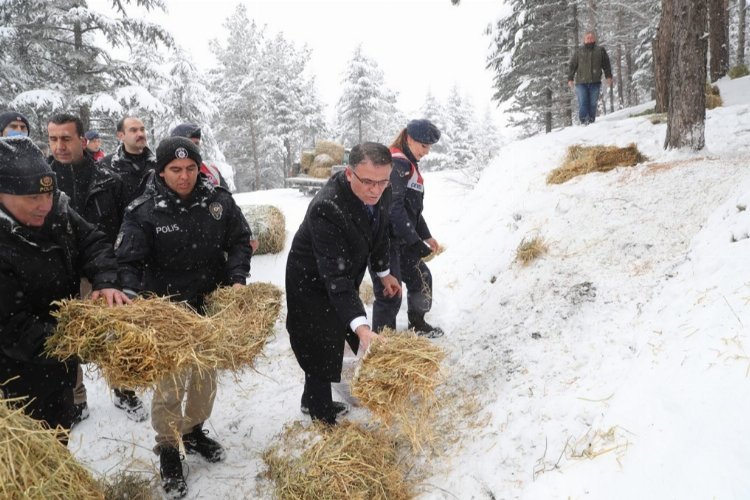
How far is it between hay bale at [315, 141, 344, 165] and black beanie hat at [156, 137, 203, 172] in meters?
20.0

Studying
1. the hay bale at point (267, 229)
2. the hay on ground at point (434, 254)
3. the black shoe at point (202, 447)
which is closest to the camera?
the black shoe at point (202, 447)

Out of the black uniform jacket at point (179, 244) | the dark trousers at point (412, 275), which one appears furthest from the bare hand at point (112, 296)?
the dark trousers at point (412, 275)

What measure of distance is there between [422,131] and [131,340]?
133 inches

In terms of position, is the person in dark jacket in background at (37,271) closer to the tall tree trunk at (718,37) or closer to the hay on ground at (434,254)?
the hay on ground at (434,254)

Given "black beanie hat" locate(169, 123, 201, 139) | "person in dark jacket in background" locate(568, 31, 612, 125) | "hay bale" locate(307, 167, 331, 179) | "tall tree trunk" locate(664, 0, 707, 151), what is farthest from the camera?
"hay bale" locate(307, 167, 331, 179)

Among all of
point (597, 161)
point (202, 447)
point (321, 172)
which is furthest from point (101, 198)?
point (321, 172)

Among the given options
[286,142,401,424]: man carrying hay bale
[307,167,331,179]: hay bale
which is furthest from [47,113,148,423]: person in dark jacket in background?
[307,167,331,179]: hay bale

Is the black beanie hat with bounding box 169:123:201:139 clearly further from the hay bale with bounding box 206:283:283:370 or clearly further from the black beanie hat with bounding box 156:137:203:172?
the hay bale with bounding box 206:283:283:370

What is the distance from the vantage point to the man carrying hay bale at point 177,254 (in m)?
3.15

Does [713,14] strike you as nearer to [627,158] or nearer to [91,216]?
[627,158]

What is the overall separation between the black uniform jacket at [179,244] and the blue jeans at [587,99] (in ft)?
32.7

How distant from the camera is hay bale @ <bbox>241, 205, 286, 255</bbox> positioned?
9.16 metres

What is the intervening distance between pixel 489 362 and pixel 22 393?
356 centimetres

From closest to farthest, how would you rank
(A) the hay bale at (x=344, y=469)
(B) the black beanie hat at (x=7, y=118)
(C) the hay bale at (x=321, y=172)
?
(A) the hay bale at (x=344, y=469)
(B) the black beanie hat at (x=7, y=118)
(C) the hay bale at (x=321, y=172)
